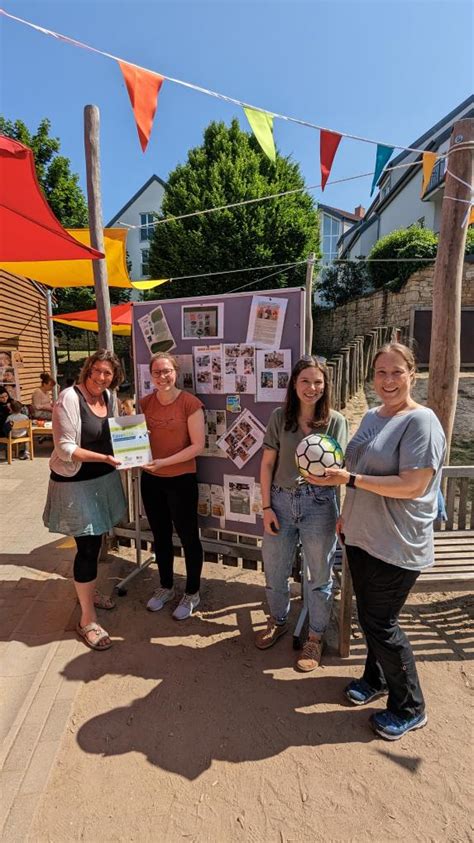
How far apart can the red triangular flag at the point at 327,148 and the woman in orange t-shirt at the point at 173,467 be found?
271cm

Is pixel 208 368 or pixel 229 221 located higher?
pixel 229 221

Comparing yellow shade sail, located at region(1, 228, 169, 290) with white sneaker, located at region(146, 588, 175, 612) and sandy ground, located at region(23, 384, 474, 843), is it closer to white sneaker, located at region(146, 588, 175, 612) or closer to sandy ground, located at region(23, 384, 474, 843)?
white sneaker, located at region(146, 588, 175, 612)

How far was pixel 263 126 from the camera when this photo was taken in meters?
3.71

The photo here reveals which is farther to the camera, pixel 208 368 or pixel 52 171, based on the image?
pixel 52 171

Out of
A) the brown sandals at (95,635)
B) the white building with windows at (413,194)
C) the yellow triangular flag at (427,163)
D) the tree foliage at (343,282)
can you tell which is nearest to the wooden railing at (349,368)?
the yellow triangular flag at (427,163)

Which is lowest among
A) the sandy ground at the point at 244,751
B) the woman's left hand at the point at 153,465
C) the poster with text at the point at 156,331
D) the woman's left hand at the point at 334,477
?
the sandy ground at the point at 244,751

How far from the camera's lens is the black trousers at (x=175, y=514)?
115 inches

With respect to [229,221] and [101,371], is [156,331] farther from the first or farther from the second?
[229,221]

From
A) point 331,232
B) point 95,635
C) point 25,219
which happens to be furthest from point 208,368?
point 331,232

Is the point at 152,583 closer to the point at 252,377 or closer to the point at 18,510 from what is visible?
the point at 252,377

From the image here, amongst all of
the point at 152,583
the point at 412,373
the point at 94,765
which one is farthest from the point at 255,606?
the point at 412,373

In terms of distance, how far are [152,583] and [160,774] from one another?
1688 millimetres

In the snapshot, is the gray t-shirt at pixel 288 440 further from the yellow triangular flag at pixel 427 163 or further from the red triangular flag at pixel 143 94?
the yellow triangular flag at pixel 427 163

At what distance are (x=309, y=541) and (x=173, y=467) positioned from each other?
40.3 inches
